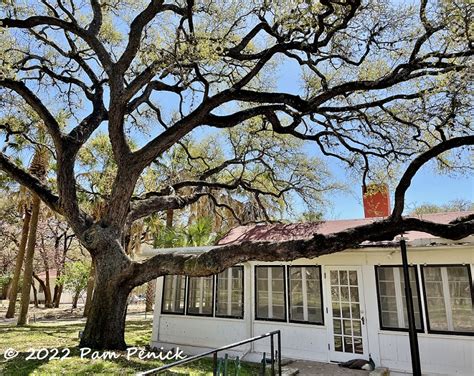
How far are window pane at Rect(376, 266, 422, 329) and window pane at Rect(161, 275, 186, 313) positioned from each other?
5503 mm

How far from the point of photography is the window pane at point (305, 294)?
871 centimetres

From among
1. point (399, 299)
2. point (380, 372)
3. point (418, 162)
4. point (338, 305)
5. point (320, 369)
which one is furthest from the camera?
point (338, 305)

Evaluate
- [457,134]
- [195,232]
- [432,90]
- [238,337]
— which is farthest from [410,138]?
[195,232]

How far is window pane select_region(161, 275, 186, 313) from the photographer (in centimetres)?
1052

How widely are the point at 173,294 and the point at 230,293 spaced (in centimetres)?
197

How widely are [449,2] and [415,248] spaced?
479 cm

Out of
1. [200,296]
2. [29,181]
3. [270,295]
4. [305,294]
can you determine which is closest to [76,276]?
[29,181]

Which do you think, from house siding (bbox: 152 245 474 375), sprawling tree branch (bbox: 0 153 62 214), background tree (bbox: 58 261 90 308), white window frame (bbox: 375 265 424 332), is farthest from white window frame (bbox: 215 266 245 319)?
background tree (bbox: 58 261 90 308)

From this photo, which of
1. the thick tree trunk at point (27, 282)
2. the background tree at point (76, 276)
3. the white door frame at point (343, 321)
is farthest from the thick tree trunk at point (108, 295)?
the background tree at point (76, 276)

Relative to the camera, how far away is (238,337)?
9352mm

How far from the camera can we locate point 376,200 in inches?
416

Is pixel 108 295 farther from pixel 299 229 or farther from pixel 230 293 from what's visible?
pixel 299 229

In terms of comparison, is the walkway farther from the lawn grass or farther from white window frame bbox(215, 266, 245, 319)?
white window frame bbox(215, 266, 245, 319)

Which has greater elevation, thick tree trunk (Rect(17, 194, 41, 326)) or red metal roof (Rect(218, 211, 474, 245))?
red metal roof (Rect(218, 211, 474, 245))
